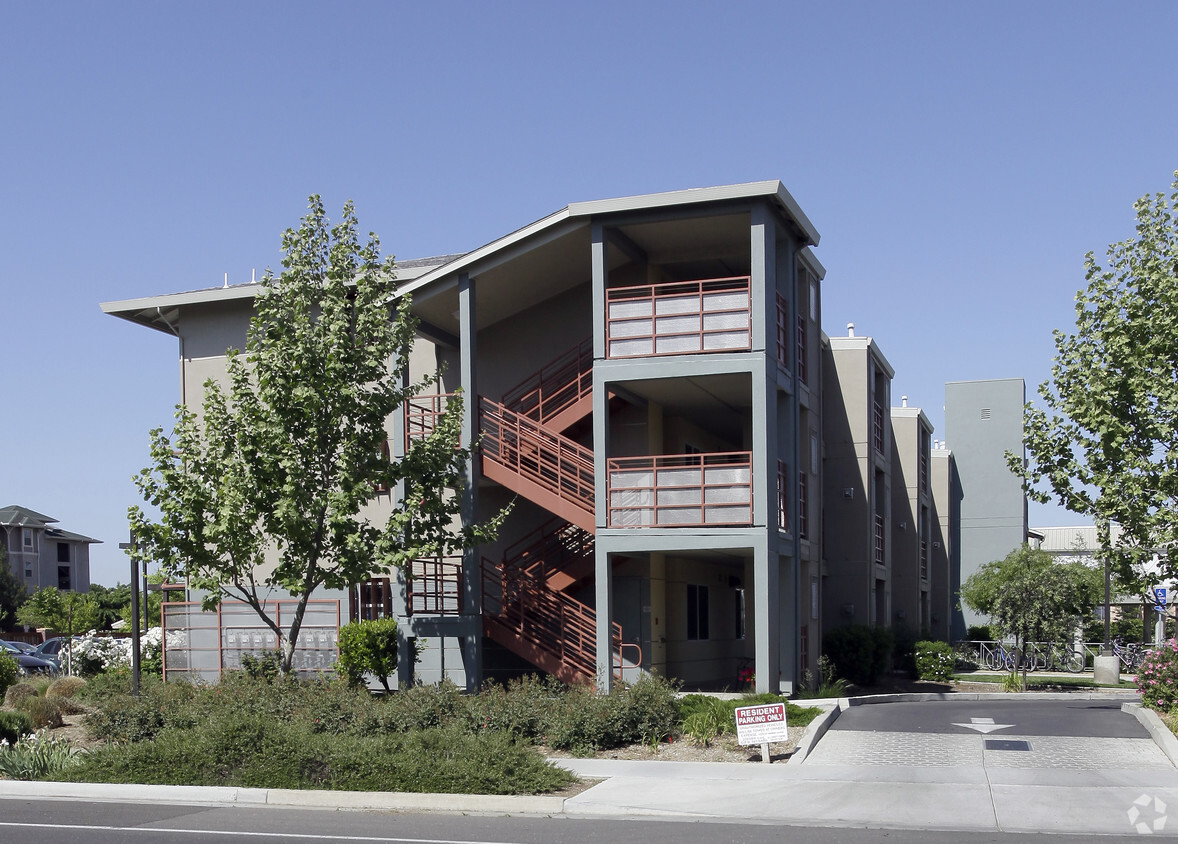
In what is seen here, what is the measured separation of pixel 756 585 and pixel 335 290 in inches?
361

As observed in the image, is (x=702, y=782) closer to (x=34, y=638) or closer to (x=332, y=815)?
(x=332, y=815)

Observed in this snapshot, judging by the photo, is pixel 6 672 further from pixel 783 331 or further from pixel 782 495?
pixel 783 331

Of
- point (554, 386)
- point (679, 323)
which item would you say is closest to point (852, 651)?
point (554, 386)

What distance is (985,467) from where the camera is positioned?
51.3m

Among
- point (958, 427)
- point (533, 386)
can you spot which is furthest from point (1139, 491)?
point (958, 427)

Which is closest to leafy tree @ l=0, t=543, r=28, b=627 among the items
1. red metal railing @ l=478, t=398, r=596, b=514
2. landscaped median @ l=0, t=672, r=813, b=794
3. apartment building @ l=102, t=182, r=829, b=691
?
apartment building @ l=102, t=182, r=829, b=691

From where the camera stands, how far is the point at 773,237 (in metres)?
22.4

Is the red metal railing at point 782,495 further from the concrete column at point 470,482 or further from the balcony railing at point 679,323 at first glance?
the concrete column at point 470,482

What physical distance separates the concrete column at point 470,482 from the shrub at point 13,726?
24.9ft

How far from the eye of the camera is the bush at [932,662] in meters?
33.1

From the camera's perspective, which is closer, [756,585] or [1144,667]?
[1144,667]

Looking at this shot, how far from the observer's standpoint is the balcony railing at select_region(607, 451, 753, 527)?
21.8 m

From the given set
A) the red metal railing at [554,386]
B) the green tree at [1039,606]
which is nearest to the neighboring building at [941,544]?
the green tree at [1039,606]

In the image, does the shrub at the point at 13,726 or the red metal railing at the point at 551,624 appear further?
the red metal railing at the point at 551,624
